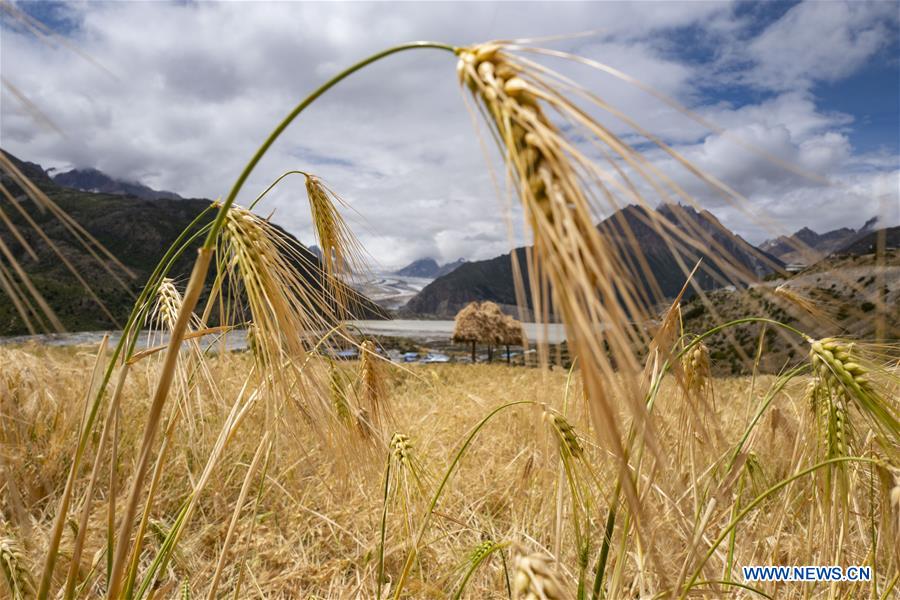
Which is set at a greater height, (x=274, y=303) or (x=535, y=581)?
(x=274, y=303)

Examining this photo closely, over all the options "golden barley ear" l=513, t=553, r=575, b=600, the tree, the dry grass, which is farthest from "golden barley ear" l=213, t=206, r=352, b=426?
the tree

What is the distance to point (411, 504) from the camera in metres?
1.68

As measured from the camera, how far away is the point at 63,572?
187 cm

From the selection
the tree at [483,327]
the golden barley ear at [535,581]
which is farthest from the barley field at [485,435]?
the tree at [483,327]

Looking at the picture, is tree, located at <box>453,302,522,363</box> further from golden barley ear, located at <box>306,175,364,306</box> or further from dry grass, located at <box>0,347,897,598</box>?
golden barley ear, located at <box>306,175,364,306</box>

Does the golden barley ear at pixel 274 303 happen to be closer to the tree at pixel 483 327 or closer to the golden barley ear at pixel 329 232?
the golden barley ear at pixel 329 232

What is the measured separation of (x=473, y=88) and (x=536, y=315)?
317 mm

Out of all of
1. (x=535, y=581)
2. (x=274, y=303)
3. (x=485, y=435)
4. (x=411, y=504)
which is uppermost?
A: (x=274, y=303)

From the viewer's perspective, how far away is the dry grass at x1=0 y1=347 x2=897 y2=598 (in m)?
1.58

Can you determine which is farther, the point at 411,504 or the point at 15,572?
the point at 411,504

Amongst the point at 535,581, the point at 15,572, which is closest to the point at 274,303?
the point at 535,581

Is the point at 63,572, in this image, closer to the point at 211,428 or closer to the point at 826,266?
the point at 211,428

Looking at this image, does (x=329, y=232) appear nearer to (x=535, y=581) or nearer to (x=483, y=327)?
(x=535, y=581)

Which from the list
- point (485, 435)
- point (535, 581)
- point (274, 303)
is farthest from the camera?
point (485, 435)
